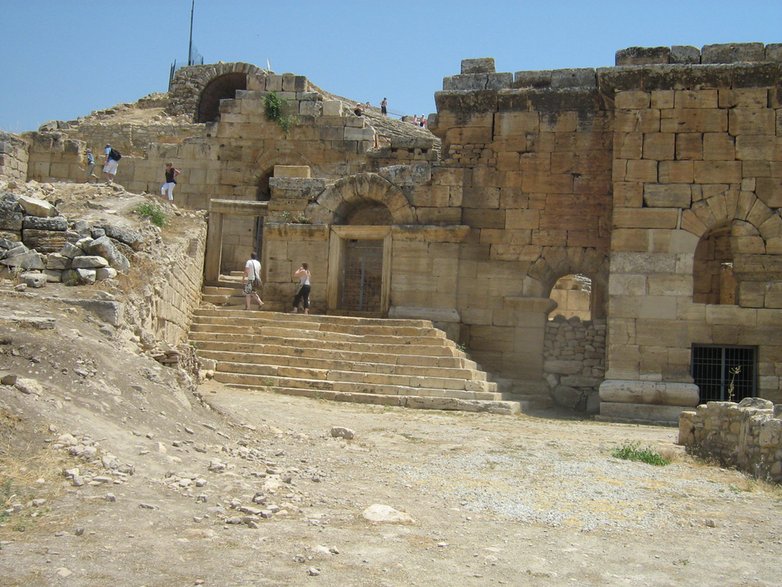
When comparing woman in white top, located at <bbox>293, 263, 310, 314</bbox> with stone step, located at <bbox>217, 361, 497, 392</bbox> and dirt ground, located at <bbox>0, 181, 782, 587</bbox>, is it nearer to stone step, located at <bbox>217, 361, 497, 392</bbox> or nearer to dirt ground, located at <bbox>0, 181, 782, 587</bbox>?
stone step, located at <bbox>217, 361, 497, 392</bbox>

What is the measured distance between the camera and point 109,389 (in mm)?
7445

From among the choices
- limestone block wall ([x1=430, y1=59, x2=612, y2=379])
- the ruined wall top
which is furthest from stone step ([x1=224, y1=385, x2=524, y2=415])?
the ruined wall top

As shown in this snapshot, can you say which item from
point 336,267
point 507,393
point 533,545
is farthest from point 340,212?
point 533,545

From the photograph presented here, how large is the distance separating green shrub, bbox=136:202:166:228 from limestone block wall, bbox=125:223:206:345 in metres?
0.54

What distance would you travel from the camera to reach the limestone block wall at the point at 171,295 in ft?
37.0

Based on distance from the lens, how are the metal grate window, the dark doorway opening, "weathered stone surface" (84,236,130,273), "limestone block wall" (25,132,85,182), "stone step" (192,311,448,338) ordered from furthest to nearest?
"limestone block wall" (25,132,85,182) < the dark doorway opening < "stone step" (192,311,448,338) < the metal grate window < "weathered stone surface" (84,236,130,273)

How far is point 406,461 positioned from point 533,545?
2696mm

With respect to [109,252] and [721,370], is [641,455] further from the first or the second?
[109,252]

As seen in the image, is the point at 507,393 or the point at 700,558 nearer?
the point at 700,558

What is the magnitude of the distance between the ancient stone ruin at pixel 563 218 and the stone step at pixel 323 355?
5.00 feet

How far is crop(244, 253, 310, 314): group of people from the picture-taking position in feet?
55.3

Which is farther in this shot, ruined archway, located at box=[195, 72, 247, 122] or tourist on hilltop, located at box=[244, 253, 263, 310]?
ruined archway, located at box=[195, 72, 247, 122]

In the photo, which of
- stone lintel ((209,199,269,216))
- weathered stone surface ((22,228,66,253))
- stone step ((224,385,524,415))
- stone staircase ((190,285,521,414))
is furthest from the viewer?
stone lintel ((209,199,269,216))

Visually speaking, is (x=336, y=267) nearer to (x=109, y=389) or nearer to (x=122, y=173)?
(x=122, y=173)
